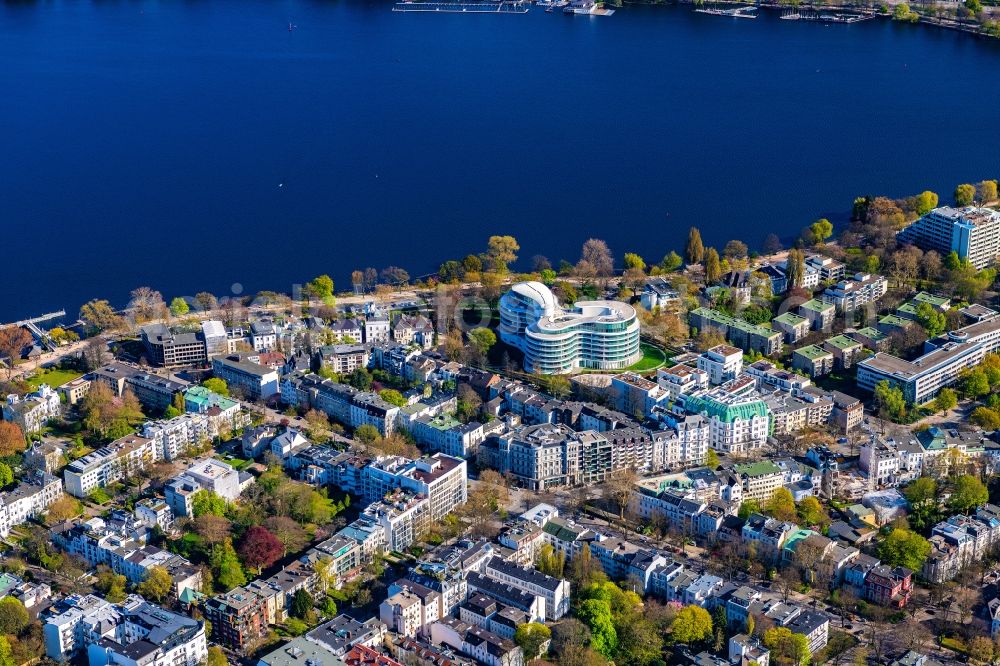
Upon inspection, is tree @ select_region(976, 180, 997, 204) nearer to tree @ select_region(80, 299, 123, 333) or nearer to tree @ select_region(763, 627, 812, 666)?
tree @ select_region(763, 627, 812, 666)

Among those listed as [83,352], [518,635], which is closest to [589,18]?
[83,352]

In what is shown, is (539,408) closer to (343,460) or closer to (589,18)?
(343,460)

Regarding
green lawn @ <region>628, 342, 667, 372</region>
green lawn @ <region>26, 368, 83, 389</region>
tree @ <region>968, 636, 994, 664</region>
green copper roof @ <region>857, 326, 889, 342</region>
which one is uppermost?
green copper roof @ <region>857, 326, 889, 342</region>

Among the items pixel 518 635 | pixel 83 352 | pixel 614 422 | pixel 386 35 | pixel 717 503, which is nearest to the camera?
pixel 518 635

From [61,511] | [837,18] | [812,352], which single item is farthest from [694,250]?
[837,18]

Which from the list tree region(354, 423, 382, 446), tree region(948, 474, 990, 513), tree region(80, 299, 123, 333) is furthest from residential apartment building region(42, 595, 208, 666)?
tree region(948, 474, 990, 513)

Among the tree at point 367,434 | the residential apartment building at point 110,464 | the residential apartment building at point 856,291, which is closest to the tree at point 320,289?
the tree at point 367,434

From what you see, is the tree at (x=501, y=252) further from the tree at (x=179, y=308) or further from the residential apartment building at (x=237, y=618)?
the residential apartment building at (x=237, y=618)
